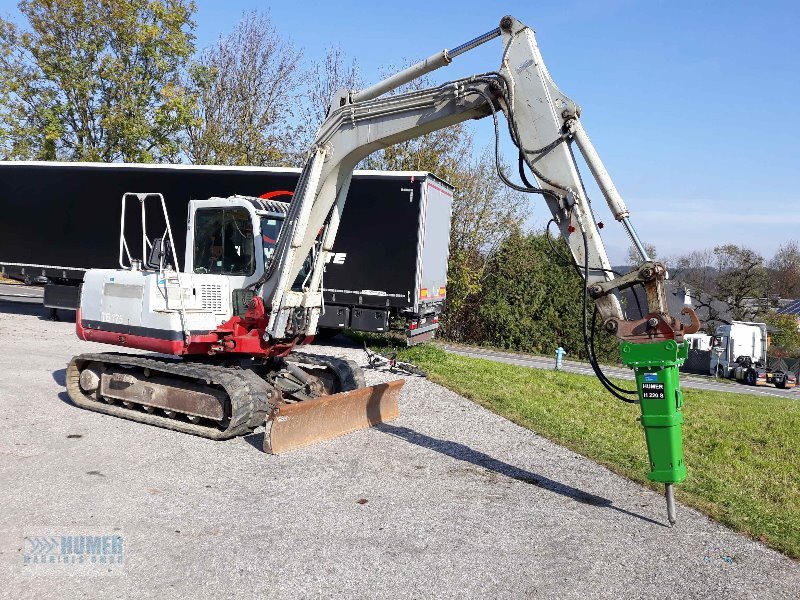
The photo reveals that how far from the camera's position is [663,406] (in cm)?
579

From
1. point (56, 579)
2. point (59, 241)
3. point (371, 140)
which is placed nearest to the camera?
point (56, 579)

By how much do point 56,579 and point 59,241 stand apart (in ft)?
49.3

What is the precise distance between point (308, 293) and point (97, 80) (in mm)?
21476

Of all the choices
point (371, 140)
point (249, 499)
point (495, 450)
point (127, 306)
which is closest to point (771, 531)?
point (495, 450)

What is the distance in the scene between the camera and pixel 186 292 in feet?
27.1

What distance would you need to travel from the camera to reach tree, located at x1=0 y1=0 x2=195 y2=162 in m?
25.2

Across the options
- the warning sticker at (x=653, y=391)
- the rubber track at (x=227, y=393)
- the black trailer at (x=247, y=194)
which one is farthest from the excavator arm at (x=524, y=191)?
the black trailer at (x=247, y=194)

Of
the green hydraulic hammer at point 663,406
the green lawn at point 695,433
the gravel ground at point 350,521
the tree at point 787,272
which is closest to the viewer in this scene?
the gravel ground at point 350,521

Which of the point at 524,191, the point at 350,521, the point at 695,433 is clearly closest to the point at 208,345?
the point at 350,521

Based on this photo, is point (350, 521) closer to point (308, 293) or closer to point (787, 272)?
point (308, 293)

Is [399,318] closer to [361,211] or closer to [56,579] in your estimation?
[361,211]

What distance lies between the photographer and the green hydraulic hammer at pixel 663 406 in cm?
576

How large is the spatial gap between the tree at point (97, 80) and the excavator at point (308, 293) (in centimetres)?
1873

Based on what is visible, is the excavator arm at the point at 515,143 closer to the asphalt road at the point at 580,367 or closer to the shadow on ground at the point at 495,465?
the shadow on ground at the point at 495,465
